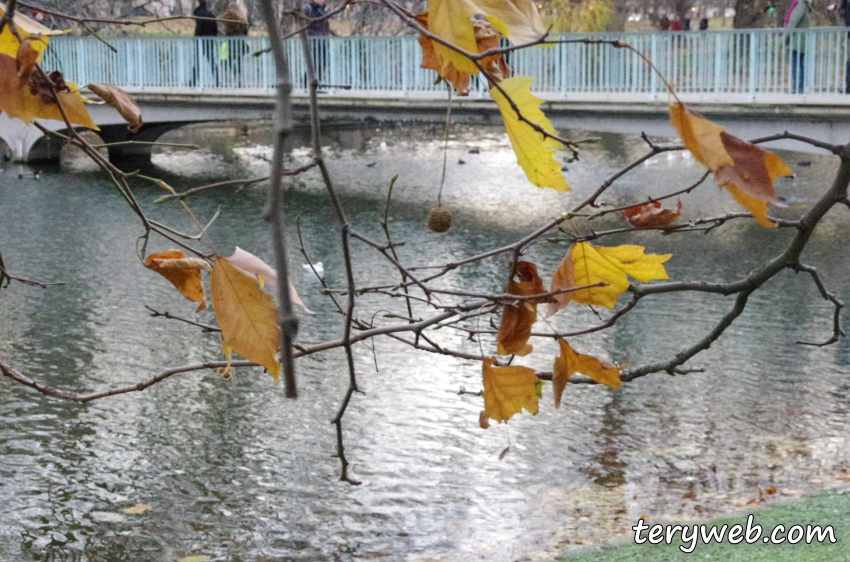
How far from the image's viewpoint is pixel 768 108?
1571 cm

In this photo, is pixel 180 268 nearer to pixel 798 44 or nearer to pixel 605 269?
pixel 605 269

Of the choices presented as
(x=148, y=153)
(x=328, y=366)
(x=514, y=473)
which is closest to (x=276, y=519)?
(x=514, y=473)

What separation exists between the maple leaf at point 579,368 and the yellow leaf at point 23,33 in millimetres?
805

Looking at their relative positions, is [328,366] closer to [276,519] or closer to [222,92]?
[276,519]

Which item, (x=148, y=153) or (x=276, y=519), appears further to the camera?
(x=148, y=153)

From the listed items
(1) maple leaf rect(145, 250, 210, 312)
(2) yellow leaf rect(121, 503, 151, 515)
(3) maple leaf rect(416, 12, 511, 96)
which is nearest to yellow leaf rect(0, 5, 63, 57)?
(1) maple leaf rect(145, 250, 210, 312)

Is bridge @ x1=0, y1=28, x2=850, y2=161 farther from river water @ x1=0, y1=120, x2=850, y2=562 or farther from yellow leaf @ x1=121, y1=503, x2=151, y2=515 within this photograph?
yellow leaf @ x1=121, y1=503, x2=151, y2=515

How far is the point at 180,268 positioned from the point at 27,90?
32cm

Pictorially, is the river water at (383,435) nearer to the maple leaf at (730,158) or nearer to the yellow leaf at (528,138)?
the yellow leaf at (528,138)

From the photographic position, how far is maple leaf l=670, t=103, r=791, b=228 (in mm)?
876

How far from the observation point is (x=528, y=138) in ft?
4.05

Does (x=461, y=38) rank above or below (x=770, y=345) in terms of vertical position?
above

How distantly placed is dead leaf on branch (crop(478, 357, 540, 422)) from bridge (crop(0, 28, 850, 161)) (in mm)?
10893

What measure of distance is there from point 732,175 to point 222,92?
21814 mm
